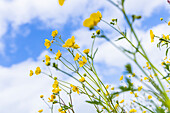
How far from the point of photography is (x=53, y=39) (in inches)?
90.5

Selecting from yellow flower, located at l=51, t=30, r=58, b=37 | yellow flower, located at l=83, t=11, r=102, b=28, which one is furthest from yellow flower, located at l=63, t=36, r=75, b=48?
yellow flower, located at l=83, t=11, r=102, b=28

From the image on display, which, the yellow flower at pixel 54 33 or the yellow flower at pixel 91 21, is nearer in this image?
the yellow flower at pixel 91 21

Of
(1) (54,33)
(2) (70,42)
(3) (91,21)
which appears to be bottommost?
(3) (91,21)

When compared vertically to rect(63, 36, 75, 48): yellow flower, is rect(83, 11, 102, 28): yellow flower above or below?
below

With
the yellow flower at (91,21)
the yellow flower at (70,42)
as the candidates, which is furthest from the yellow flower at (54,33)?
the yellow flower at (91,21)

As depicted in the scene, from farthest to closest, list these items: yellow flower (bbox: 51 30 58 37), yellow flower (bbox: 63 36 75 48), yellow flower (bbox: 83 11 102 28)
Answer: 1. yellow flower (bbox: 51 30 58 37)
2. yellow flower (bbox: 63 36 75 48)
3. yellow flower (bbox: 83 11 102 28)

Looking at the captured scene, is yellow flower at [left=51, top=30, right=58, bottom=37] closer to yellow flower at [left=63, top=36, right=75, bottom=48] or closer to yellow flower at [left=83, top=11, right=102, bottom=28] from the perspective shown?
yellow flower at [left=63, top=36, right=75, bottom=48]

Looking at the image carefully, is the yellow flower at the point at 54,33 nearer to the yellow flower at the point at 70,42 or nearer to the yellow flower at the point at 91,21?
the yellow flower at the point at 70,42

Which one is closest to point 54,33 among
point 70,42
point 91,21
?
point 70,42

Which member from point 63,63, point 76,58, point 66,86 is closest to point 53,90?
point 66,86

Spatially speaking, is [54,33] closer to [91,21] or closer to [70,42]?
[70,42]

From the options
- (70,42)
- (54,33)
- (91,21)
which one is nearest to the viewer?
(91,21)

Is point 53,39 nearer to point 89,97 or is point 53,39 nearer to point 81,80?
point 81,80

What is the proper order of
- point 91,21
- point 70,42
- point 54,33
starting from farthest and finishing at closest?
point 54,33 → point 70,42 → point 91,21
